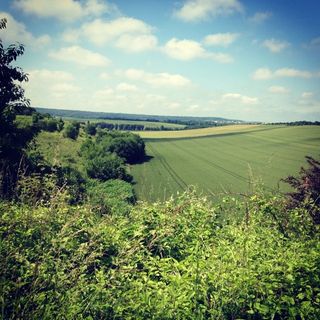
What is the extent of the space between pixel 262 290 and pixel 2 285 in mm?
3200

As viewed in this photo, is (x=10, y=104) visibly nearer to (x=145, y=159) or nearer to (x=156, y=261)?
(x=156, y=261)

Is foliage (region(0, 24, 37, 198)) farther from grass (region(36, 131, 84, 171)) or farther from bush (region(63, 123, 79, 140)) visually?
bush (region(63, 123, 79, 140))

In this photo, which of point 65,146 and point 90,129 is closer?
point 65,146

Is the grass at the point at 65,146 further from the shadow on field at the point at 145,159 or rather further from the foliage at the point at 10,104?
the foliage at the point at 10,104

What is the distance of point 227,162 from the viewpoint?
69.6 meters

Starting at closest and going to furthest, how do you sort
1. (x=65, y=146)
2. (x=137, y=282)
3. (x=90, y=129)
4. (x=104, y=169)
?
(x=137, y=282) < (x=104, y=169) < (x=65, y=146) < (x=90, y=129)

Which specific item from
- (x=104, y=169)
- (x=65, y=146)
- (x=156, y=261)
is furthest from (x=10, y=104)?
(x=65, y=146)

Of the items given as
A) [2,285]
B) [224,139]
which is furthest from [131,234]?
[224,139]

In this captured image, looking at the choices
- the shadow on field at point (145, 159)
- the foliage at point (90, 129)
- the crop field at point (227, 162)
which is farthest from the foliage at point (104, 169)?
the foliage at point (90, 129)

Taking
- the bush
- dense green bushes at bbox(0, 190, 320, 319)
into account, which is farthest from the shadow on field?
dense green bushes at bbox(0, 190, 320, 319)

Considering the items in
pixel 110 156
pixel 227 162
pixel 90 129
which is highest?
pixel 90 129

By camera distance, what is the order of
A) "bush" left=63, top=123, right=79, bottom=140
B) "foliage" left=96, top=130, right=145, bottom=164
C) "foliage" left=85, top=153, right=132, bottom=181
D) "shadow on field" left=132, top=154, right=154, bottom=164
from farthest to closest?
"foliage" left=96, top=130, right=145, bottom=164
"shadow on field" left=132, top=154, right=154, bottom=164
"bush" left=63, top=123, right=79, bottom=140
"foliage" left=85, top=153, right=132, bottom=181

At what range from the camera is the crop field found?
161ft

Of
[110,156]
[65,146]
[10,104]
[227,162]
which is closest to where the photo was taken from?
[10,104]
